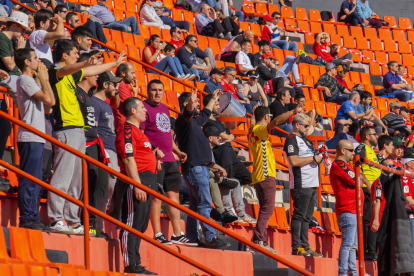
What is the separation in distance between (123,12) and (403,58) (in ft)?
25.0

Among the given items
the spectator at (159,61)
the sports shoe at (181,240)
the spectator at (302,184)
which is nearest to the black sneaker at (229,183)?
the spectator at (302,184)

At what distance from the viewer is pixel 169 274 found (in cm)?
546

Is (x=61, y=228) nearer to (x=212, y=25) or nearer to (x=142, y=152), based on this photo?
(x=142, y=152)

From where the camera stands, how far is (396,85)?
48.9 ft

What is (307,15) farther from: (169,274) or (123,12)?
(169,274)

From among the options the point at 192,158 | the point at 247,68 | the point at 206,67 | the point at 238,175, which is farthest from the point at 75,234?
the point at 247,68

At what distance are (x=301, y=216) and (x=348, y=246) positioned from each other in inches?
23.6

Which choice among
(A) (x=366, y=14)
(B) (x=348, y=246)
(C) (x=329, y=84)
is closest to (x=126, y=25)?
(C) (x=329, y=84)

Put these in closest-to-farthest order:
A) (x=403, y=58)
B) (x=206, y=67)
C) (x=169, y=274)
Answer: (x=169, y=274), (x=206, y=67), (x=403, y=58)

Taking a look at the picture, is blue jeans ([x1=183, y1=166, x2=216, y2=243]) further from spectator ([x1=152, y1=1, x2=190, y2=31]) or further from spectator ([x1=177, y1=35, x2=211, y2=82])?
spectator ([x1=152, y1=1, x2=190, y2=31])

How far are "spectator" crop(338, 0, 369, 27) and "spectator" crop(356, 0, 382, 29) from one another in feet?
0.30

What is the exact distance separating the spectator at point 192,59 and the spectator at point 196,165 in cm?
492

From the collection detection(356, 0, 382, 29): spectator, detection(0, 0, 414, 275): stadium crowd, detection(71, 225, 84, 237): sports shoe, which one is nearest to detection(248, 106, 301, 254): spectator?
detection(0, 0, 414, 275): stadium crowd

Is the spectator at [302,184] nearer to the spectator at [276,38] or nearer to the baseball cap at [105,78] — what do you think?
the baseball cap at [105,78]
